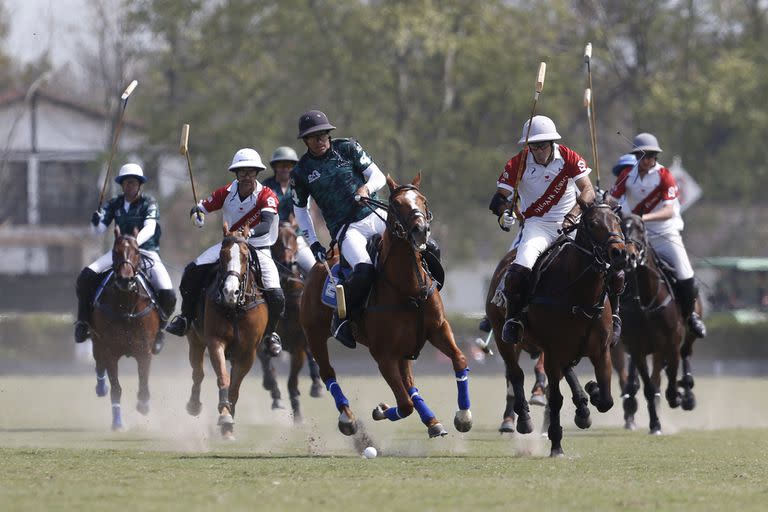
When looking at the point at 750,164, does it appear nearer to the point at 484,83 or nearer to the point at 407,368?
the point at 484,83

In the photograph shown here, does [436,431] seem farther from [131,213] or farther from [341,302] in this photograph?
[131,213]

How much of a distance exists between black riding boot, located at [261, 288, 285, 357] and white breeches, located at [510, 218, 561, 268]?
3.07 m

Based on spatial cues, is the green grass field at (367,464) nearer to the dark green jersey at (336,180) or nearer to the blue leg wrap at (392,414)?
the blue leg wrap at (392,414)

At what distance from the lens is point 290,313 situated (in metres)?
18.7

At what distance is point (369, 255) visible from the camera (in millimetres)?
13203

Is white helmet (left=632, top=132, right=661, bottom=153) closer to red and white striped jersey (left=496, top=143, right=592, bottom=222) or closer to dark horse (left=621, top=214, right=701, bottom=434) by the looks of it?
dark horse (left=621, top=214, right=701, bottom=434)

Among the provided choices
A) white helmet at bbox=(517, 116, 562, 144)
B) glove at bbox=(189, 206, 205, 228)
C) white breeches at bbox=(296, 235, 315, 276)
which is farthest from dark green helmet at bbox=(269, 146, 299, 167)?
white helmet at bbox=(517, 116, 562, 144)

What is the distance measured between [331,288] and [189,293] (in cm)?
306

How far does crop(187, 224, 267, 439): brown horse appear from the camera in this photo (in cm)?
1515

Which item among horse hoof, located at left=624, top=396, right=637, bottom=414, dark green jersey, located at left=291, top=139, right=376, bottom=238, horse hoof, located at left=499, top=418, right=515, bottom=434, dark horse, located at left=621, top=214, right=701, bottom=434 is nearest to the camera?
dark green jersey, located at left=291, top=139, right=376, bottom=238

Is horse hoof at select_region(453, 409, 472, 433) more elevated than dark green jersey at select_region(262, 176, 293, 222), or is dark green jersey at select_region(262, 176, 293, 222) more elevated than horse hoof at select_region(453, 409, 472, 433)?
dark green jersey at select_region(262, 176, 293, 222)

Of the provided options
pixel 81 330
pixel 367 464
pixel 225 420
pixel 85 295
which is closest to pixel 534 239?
pixel 367 464

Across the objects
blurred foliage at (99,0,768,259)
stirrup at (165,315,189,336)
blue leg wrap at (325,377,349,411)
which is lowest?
blue leg wrap at (325,377,349,411)

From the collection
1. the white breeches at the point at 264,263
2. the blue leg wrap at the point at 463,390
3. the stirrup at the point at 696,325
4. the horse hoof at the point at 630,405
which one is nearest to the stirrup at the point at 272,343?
the white breeches at the point at 264,263
